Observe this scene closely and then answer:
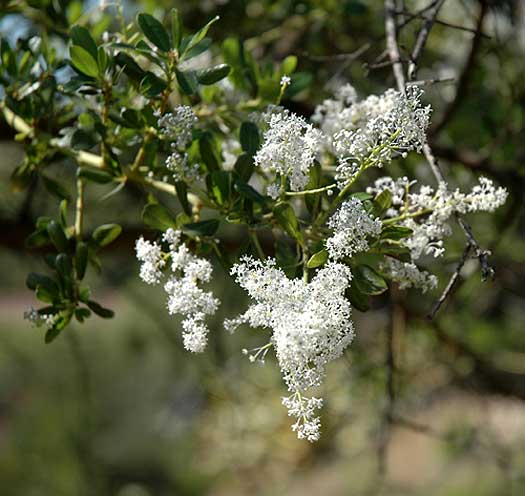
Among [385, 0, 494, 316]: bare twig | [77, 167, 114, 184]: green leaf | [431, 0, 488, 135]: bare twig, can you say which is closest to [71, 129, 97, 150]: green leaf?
[77, 167, 114, 184]: green leaf

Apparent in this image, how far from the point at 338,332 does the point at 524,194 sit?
99 cm

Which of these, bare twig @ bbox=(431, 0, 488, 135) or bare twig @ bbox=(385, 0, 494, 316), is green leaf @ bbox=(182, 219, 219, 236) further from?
bare twig @ bbox=(431, 0, 488, 135)

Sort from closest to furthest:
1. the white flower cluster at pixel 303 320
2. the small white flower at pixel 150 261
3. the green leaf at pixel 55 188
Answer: the white flower cluster at pixel 303 320 → the small white flower at pixel 150 261 → the green leaf at pixel 55 188

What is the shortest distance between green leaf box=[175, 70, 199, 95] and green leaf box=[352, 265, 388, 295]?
23 centimetres

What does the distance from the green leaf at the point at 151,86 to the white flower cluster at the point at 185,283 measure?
0.13 m

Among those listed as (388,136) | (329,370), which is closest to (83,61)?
(388,136)

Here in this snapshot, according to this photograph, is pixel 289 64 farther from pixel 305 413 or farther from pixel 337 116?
pixel 305 413

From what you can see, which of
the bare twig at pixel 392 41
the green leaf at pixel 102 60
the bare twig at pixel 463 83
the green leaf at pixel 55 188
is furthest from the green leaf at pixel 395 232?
the bare twig at pixel 463 83

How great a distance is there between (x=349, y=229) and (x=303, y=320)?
96mm

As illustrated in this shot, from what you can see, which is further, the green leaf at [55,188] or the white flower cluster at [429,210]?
the green leaf at [55,188]

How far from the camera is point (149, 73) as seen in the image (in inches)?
26.9

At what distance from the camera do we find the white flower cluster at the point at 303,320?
1.75ft

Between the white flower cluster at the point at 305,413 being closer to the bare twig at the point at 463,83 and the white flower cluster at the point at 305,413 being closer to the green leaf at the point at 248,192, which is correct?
the green leaf at the point at 248,192

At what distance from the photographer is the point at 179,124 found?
0.69 metres
